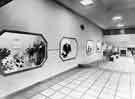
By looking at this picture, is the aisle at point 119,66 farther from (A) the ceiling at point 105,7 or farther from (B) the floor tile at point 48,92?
(B) the floor tile at point 48,92

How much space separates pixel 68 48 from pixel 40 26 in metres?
1.65

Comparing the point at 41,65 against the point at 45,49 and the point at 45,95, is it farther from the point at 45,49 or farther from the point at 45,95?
the point at 45,95

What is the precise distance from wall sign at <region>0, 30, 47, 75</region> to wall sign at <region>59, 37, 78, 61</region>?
892mm

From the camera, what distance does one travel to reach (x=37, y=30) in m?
2.54

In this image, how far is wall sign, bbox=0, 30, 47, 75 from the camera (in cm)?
183

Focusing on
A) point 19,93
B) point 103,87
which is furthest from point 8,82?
point 103,87

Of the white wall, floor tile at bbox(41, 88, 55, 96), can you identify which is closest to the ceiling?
the white wall

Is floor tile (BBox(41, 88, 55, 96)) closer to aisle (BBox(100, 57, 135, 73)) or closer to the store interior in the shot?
the store interior

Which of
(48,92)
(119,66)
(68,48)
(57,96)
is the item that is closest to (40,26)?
(68,48)

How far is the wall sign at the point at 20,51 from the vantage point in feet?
6.02

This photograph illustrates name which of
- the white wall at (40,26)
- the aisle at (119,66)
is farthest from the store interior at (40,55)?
the aisle at (119,66)

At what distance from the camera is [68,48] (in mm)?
3893

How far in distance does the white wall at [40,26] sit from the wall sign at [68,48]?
183 mm

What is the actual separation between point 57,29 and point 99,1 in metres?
1.75
